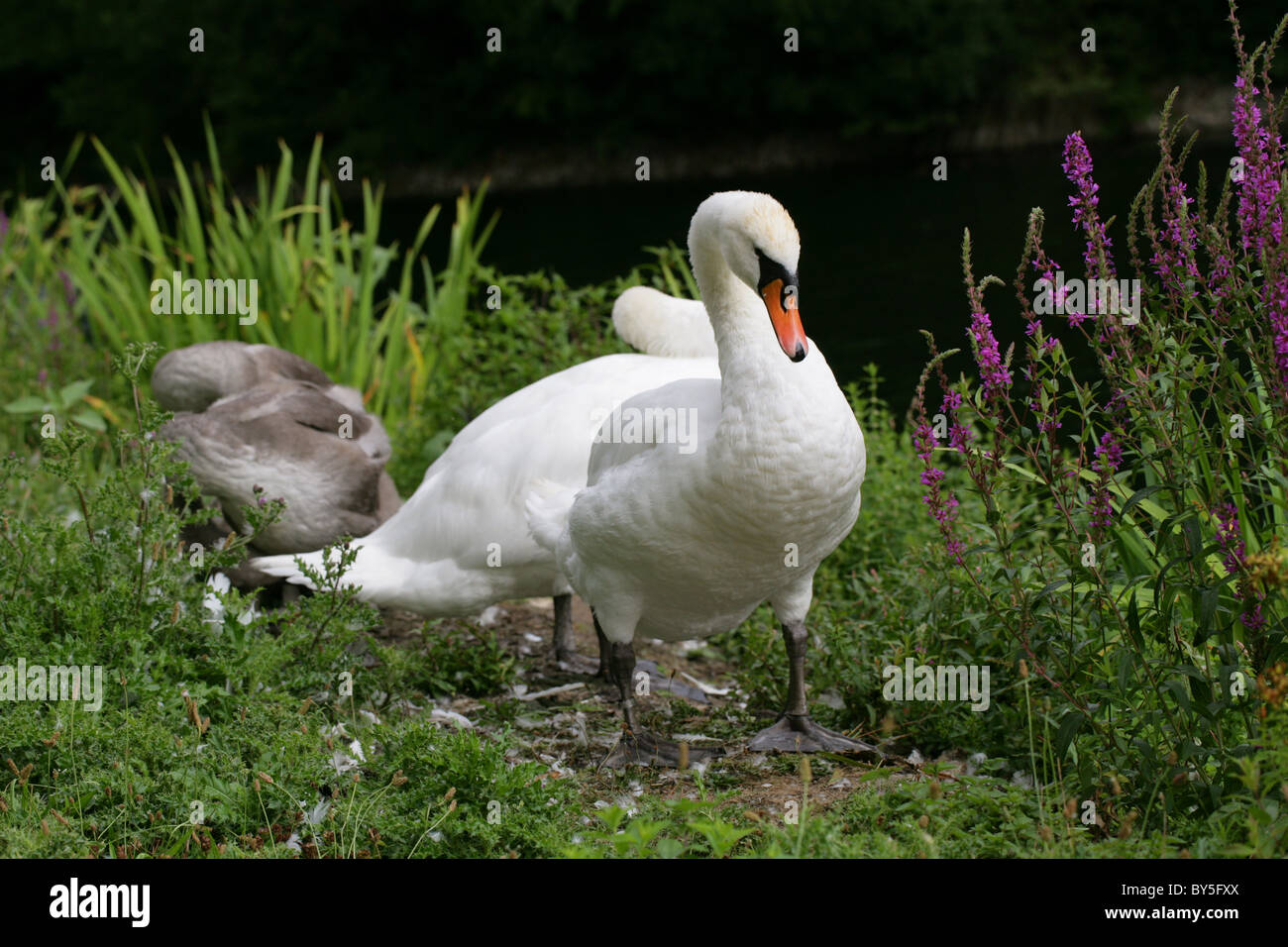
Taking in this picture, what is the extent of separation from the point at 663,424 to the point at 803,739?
1097mm

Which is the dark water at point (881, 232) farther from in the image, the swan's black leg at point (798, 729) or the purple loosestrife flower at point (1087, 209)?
the purple loosestrife flower at point (1087, 209)

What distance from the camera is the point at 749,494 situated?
3723 millimetres

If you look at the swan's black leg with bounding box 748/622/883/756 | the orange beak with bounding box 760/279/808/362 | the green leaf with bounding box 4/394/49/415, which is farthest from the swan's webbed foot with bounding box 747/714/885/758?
the green leaf with bounding box 4/394/49/415

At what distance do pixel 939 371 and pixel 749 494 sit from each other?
0.65m

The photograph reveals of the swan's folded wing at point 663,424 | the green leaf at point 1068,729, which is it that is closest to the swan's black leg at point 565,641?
the swan's folded wing at point 663,424

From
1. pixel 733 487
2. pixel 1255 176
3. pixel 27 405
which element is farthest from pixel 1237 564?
pixel 27 405

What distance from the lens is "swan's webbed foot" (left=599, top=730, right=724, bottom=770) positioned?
4270mm

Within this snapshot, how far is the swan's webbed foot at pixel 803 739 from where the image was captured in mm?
4195

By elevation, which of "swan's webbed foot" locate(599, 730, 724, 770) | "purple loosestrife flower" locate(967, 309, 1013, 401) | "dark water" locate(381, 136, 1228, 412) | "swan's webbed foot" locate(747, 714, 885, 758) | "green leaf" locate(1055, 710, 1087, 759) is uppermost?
"dark water" locate(381, 136, 1228, 412)

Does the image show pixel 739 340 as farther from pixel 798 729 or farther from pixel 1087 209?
pixel 798 729

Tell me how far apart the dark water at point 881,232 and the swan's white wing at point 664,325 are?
210 inches

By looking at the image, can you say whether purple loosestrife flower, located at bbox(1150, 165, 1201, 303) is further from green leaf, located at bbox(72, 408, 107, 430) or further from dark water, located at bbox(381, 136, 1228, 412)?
dark water, located at bbox(381, 136, 1228, 412)

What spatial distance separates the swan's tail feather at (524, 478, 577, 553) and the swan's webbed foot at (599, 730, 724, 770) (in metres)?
0.68

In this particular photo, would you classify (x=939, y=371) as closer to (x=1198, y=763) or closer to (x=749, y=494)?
(x=749, y=494)
